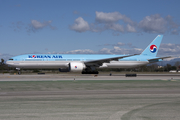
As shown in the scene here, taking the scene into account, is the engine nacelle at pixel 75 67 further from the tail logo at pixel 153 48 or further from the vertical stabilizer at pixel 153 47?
the tail logo at pixel 153 48

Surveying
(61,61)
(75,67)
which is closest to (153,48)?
(75,67)

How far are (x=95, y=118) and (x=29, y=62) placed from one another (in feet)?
113

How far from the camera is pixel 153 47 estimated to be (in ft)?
153

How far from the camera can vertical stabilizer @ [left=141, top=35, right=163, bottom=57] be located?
46.5 metres

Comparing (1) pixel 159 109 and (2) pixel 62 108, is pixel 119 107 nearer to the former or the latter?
(1) pixel 159 109

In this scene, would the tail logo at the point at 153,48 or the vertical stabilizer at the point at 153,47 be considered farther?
the tail logo at the point at 153,48

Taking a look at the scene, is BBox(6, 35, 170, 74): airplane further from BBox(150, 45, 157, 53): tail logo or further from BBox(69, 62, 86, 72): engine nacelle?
BBox(150, 45, 157, 53): tail logo

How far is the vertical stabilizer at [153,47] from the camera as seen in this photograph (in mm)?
46469

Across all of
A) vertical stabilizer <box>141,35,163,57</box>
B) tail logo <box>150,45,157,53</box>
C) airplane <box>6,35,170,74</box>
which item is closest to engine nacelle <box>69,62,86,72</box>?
airplane <box>6,35,170,74</box>

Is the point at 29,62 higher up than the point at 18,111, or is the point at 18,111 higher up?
the point at 29,62

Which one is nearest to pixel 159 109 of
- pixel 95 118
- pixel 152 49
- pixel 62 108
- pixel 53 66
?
pixel 95 118

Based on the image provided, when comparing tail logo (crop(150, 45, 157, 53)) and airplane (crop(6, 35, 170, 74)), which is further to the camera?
tail logo (crop(150, 45, 157, 53))

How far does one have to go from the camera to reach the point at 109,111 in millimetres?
8328

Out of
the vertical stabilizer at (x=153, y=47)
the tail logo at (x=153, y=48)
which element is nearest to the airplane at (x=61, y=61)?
the vertical stabilizer at (x=153, y=47)
